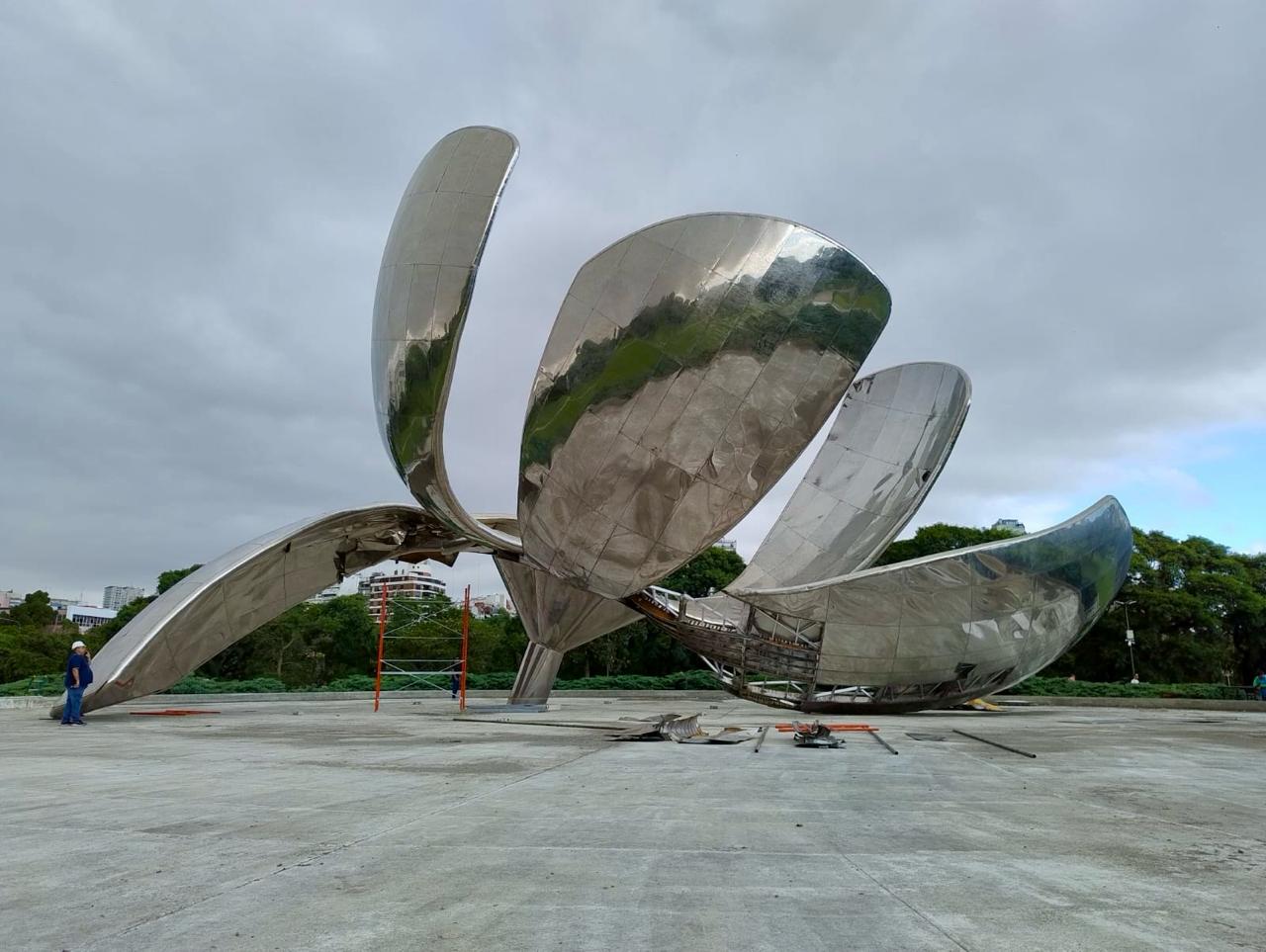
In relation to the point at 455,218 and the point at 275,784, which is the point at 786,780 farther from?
the point at 455,218

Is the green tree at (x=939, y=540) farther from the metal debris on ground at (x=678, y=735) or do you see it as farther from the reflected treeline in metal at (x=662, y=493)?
the metal debris on ground at (x=678, y=735)

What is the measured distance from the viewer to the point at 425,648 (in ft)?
177

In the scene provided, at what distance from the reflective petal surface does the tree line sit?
25.2 m

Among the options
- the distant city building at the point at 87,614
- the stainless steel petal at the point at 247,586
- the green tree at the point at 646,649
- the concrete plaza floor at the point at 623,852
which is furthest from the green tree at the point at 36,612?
the distant city building at the point at 87,614

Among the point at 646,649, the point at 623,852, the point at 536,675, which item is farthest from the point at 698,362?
the point at 646,649

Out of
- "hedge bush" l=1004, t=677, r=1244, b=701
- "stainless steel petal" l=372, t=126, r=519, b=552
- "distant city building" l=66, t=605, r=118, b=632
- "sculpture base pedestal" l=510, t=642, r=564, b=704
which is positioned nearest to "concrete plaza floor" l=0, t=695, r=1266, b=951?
"stainless steel petal" l=372, t=126, r=519, b=552

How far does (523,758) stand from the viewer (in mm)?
9695

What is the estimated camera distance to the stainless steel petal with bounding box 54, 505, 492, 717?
15.4 metres

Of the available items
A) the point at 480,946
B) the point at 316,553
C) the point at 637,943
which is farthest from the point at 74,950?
the point at 316,553

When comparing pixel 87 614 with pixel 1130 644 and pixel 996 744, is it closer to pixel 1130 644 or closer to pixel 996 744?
pixel 1130 644

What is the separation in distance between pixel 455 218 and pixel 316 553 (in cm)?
907

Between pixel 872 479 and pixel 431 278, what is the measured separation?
13500mm

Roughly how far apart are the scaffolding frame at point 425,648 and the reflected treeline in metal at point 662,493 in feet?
18.1

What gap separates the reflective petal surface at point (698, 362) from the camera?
431 inches
